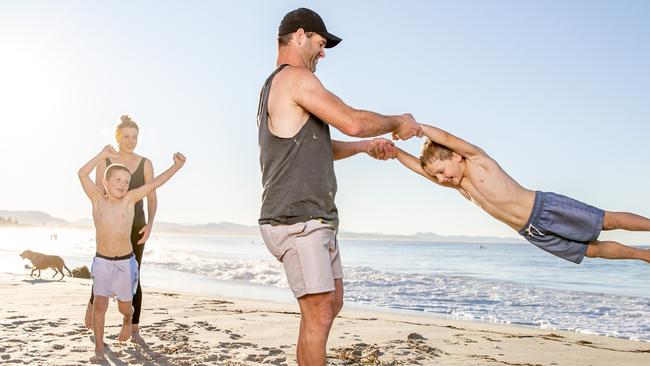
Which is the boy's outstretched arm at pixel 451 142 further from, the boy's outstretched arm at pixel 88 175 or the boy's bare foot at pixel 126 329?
the boy's bare foot at pixel 126 329

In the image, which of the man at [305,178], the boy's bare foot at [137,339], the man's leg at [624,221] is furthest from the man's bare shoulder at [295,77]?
the boy's bare foot at [137,339]

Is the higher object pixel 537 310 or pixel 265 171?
pixel 265 171

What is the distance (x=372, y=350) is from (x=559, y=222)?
2.22 m

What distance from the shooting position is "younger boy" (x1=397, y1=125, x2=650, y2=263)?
5035 mm

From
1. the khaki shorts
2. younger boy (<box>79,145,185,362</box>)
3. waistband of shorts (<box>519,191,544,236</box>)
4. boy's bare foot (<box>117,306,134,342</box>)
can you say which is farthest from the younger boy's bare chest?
waistband of shorts (<box>519,191,544,236</box>)

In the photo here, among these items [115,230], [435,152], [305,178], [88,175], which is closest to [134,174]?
[88,175]

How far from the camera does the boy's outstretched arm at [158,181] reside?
5848 millimetres

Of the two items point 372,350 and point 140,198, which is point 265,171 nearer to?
point 140,198

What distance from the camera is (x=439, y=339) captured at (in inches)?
277

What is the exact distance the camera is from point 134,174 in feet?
20.0

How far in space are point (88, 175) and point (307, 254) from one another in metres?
3.10

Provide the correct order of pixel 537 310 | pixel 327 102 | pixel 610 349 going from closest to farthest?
pixel 327 102, pixel 610 349, pixel 537 310

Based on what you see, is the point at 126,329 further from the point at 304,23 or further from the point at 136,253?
the point at 304,23

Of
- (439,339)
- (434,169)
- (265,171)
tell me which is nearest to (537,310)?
(439,339)
